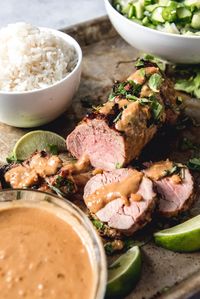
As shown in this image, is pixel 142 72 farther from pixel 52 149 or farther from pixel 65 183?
pixel 65 183

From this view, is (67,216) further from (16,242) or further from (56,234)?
(16,242)

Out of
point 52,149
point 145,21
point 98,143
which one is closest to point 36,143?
point 52,149

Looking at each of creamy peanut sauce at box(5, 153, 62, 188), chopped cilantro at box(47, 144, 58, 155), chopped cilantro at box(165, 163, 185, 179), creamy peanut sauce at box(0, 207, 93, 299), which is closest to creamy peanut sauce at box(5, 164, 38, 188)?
creamy peanut sauce at box(5, 153, 62, 188)

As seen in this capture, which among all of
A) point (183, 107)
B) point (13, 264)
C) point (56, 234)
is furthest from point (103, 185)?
point (183, 107)

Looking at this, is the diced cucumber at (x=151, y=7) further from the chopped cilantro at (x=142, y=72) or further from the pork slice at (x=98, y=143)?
the pork slice at (x=98, y=143)

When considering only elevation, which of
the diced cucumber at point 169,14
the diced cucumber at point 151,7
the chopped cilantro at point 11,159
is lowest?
the chopped cilantro at point 11,159

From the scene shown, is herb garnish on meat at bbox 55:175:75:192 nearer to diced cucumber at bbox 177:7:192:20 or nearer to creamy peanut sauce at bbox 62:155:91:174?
creamy peanut sauce at bbox 62:155:91:174

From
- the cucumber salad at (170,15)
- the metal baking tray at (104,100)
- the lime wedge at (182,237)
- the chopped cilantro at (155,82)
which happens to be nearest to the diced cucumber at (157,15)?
the cucumber salad at (170,15)
